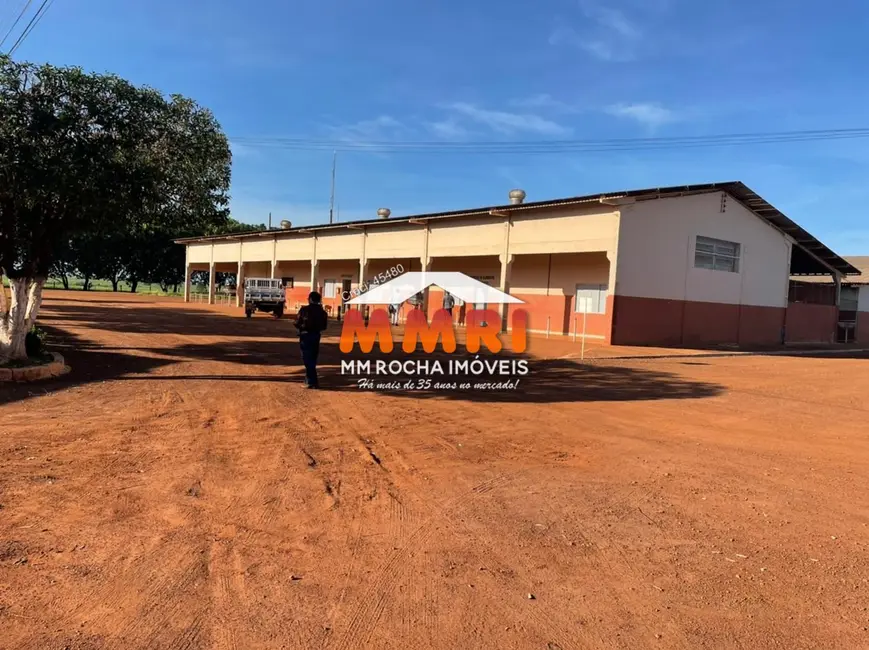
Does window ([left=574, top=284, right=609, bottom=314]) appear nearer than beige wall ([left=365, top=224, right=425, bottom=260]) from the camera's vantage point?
Yes

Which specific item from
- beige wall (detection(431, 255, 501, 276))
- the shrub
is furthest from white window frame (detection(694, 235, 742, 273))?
the shrub

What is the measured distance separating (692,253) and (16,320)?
21.9 meters

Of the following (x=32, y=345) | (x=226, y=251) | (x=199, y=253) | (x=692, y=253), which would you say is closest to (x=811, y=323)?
(x=692, y=253)

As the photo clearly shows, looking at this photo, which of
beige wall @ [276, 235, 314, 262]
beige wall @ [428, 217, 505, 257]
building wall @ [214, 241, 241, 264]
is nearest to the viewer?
beige wall @ [428, 217, 505, 257]

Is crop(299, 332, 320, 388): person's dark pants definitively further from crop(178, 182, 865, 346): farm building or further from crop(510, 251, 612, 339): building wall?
crop(510, 251, 612, 339): building wall

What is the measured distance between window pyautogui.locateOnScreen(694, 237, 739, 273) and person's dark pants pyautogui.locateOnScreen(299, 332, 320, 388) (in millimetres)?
18468

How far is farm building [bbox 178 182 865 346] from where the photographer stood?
21656 mm

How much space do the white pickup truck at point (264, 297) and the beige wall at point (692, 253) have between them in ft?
61.3

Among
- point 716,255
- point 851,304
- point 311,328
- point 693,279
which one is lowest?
point 311,328

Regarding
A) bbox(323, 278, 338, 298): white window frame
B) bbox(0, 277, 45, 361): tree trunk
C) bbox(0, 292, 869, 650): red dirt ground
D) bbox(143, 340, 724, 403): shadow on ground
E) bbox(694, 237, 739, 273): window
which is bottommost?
bbox(0, 292, 869, 650): red dirt ground

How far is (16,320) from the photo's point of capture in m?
10.5

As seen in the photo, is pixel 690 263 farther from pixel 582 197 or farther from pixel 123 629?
pixel 123 629

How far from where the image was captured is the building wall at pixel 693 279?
21.6 metres

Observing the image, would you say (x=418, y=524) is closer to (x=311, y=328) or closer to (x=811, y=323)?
(x=311, y=328)
